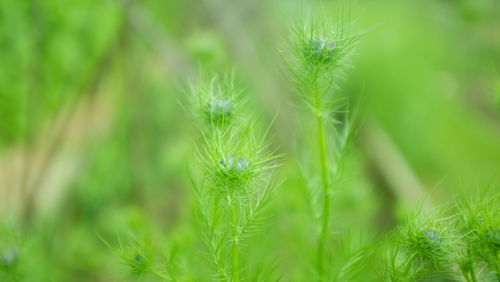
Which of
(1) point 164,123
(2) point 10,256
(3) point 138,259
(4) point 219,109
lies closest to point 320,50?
(4) point 219,109

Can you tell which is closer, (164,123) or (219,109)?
(219,109)

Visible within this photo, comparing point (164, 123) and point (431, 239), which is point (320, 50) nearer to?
point (431, 239)

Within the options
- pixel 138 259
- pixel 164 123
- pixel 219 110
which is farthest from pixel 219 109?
pixel 164 123

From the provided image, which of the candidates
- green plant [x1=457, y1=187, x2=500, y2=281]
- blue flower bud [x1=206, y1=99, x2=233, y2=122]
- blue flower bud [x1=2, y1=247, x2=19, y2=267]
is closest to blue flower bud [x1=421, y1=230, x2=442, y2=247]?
green plant [x1=457, y1=187, x2=500, y2=281]

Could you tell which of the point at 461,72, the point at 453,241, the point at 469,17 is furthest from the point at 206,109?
the point at 461,72

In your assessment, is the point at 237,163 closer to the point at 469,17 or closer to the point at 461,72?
the point at 469,17

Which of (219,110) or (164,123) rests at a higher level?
(164,123)

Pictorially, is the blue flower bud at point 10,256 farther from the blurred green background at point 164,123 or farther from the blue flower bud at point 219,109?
the blue flower bud at point 219,109

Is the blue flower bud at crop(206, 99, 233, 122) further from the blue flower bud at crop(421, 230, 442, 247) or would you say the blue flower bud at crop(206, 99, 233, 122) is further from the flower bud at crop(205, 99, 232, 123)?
the blue flower bud at crop(421, 230, 442, 247)
